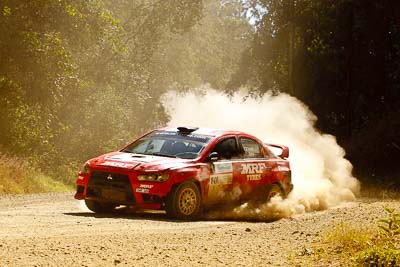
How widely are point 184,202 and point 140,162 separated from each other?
1050mm

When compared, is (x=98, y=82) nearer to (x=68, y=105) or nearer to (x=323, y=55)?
(x=68, y=105)

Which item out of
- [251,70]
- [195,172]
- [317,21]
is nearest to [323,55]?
[317,21]

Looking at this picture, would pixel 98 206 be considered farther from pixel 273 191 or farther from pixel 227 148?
pixel 273 191

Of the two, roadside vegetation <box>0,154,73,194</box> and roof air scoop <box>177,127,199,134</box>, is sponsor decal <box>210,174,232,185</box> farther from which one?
roadside vegetation <box>0,154,73,194</box>

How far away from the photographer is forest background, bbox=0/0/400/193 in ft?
86.5

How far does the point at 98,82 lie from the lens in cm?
4062

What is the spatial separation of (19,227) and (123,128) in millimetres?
33709

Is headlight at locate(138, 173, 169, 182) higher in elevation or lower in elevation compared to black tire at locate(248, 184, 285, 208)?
higher

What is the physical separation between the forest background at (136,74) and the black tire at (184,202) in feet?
33.5

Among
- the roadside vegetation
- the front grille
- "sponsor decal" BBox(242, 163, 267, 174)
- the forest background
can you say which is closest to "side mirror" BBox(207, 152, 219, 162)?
"sponsor decal" BBox(242, 163, 267, 174)

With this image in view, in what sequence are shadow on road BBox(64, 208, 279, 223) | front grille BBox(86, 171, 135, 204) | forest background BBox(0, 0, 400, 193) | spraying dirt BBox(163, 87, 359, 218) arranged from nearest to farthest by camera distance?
front grille BBox(86, 171, 135, 204) → shadow on road BBox(64, 208, 279, 223) → spraying dirt BBox(163, 87, 359, 218) → forest background BBox(0, 0, 400, 193)

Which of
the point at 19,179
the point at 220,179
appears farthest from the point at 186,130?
the point at 19,179

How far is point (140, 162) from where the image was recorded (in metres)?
13.5

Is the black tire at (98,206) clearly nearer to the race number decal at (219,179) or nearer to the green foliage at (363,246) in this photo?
the race number decal at (219,179)
